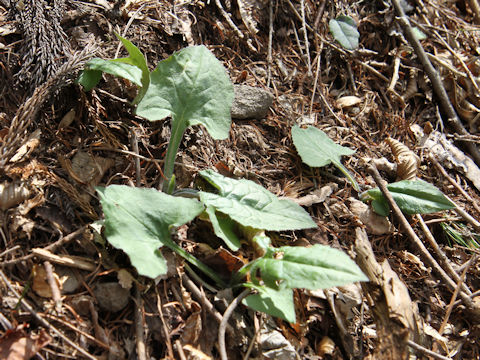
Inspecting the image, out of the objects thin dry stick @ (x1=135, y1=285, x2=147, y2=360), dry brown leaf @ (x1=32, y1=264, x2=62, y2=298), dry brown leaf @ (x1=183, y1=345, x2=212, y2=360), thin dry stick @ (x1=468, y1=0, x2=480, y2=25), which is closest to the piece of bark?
dry brown leaf @ (x1=183, y1=345, x2=212, y2=360)

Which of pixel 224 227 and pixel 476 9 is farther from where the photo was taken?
pixel 476 9

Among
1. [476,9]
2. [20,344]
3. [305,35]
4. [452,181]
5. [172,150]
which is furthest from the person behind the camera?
[476,9]

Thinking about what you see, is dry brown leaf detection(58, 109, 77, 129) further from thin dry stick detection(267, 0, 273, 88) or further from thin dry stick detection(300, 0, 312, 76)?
thin dry stick detection(300, 0, 312, 76)

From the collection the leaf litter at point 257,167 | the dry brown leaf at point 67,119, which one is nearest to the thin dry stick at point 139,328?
the leaf litter at point 257,167

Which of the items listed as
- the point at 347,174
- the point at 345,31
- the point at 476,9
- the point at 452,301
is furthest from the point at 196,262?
the point at 476,9

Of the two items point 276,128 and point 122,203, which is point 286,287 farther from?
point 276,128

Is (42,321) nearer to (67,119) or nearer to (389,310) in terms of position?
(67,119)

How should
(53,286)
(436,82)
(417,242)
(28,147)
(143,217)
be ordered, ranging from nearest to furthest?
1. (53,286)
2. (143,217)
3. (28,147)
4. (417,242)
5. (436,82)

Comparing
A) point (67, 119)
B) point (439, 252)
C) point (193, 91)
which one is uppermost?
point (193, 91)
